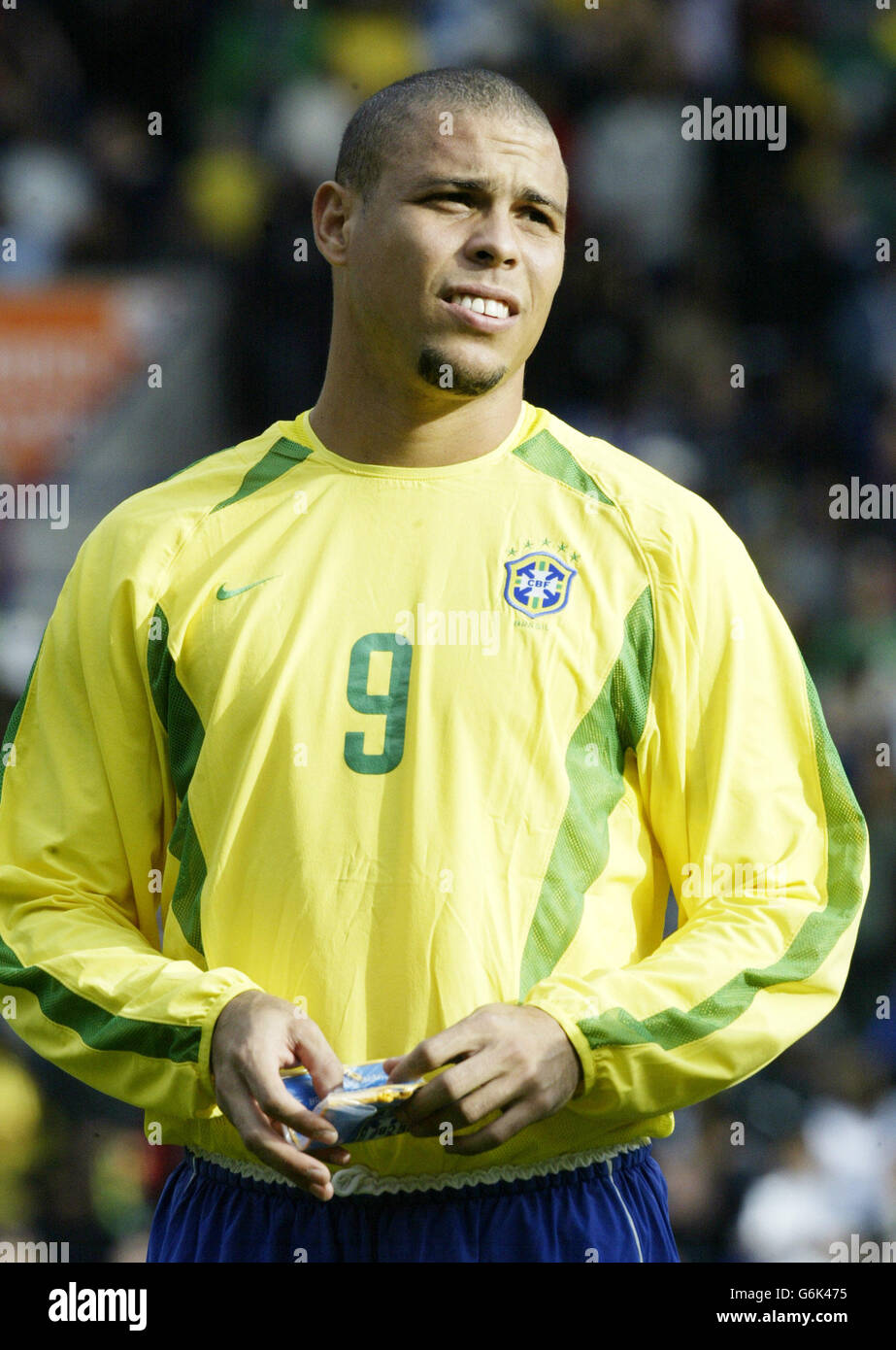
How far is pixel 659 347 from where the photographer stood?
4844 millimetres

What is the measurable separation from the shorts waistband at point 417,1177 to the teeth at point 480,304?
99 cm

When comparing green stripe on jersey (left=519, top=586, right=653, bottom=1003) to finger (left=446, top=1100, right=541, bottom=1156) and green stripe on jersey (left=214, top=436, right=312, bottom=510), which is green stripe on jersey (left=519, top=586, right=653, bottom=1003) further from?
green stripe on jersey (left=214, top=436, right=312, bottom=510)

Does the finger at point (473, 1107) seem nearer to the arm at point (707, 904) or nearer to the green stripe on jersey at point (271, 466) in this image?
the arm at point (707, 904)

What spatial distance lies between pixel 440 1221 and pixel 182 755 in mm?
617

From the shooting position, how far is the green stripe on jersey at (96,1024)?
193cm

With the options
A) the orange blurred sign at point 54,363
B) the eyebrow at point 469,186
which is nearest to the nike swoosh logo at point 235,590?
the eyebrow at point 469,186

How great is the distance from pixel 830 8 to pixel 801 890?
3.85m

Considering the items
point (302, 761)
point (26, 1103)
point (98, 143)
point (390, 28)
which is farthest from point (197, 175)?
point (302, 761)

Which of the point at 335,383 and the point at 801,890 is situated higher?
the point at 335,383

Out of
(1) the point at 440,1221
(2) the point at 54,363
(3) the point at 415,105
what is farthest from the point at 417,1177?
(2) the point at 54,363

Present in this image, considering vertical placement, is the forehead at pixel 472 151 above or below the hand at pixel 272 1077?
above

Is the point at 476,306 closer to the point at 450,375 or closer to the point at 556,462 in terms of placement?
the point at 450,375

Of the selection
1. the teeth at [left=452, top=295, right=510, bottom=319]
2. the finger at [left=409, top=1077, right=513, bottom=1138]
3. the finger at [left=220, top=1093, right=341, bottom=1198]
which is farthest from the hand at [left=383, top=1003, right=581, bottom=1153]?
the teeth at [left=452, top=295, right=510, bottom=319]
